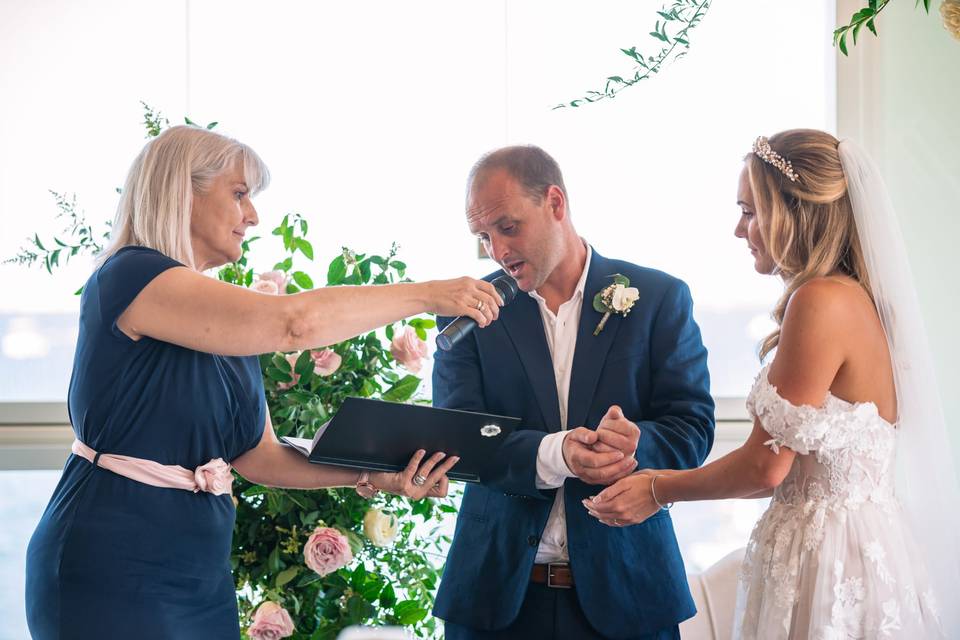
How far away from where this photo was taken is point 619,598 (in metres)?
2.01

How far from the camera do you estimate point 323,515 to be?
265 centimetres

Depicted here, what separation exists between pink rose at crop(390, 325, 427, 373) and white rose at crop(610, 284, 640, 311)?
0.70 metres

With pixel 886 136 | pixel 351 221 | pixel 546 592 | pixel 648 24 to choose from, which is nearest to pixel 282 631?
pixel 546 592

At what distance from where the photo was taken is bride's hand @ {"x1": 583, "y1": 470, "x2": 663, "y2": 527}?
77.2 inches

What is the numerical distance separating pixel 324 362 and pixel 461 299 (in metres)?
0.78

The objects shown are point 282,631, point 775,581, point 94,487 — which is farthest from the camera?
point 282,631

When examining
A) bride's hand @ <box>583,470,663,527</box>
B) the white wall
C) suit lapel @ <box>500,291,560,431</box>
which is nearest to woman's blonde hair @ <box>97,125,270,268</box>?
suit lapel @ <box>500,291,560,431</box>

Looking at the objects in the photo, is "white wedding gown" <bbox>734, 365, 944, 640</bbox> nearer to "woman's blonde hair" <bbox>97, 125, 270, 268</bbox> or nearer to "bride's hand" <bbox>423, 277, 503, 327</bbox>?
"bride's hand" <bbox>423, 277, 503, 327</bbox>

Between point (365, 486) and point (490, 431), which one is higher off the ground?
point (490, 431)

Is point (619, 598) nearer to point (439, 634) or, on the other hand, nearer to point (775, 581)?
point (775, 581)

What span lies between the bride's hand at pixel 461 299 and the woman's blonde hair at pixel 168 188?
0.51 metres

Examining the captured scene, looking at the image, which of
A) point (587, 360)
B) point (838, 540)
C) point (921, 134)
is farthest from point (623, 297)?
point (921, 134)

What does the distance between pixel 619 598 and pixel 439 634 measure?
1.39 m

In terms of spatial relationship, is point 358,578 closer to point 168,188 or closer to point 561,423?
point 561,423
